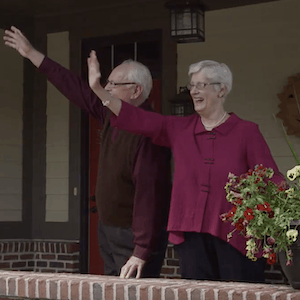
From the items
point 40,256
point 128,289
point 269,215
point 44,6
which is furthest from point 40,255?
point 269,215

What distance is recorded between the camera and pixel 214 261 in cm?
280

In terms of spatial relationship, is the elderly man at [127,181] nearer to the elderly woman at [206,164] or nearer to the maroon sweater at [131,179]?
the maroon sweater at [131,179]

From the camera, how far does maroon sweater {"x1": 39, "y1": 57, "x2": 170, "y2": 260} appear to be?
2941 millimetres

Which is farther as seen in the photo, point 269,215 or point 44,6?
point 44,6

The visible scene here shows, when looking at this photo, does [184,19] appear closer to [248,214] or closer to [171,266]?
[171,266]

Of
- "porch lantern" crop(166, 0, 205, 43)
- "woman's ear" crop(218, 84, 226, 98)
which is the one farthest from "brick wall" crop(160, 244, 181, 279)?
"woman's ear" crop(218, 84, 226, 98)

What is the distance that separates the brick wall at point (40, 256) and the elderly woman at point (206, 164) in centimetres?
285

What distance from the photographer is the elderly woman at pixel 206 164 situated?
2.74 meters

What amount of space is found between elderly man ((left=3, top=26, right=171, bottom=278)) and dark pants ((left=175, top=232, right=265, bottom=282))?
202 millimetres

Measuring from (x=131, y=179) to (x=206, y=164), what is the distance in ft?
1.48

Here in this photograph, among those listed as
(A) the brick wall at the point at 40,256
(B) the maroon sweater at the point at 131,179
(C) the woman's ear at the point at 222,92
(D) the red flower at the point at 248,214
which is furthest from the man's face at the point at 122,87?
(A) the brick wall at the point at 40,256

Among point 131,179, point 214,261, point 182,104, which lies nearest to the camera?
point 214,261

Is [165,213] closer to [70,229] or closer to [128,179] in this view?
[128,179]

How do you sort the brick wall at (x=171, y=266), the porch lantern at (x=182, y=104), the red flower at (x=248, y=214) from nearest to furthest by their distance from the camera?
1. the red flower at (x=248, y=214)
2. the porch lantern at (x=182, y=104)
3. the brick wall at (x=171, y=266)
